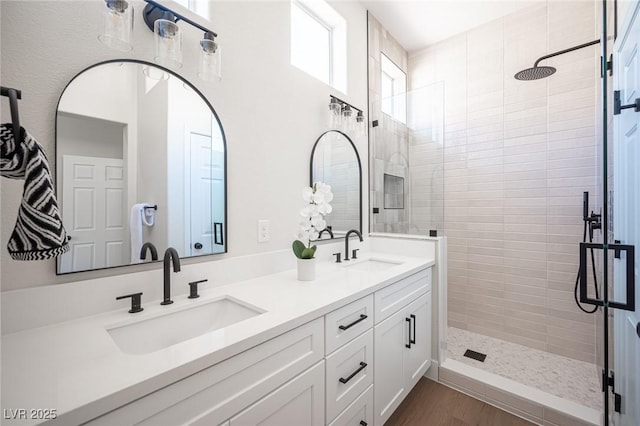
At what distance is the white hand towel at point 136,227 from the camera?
112 cm

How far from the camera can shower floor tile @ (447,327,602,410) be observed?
189 centimetres

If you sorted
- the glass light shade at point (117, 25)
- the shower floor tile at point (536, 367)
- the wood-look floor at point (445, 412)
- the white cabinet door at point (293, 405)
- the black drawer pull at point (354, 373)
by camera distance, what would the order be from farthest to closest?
the shower floor tile at point (536, 367) → the wood-look floor at point (445, 412) → the black drawer pull at point (354, 373) → the glass light shade at point (117, 25) → the white cabinet door at point (293, 405)

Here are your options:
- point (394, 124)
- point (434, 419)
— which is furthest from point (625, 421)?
point (394, 124)

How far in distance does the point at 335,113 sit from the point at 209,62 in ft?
3.29

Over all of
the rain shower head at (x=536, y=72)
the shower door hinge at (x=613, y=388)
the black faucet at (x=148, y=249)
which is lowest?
the shower door hinge at (x=613, y=388)

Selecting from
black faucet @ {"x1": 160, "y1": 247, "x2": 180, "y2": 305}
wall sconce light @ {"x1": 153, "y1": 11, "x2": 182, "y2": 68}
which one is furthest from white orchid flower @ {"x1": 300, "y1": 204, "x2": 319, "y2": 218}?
wall sconce light @ {"x1": 153, "y1": 11, "x2": 182, "y2": 68}

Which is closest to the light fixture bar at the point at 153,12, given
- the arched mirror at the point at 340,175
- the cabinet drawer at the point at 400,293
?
the arched mirror at the point at 340,175

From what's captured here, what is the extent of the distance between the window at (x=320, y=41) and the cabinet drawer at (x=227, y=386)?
1791 millimetres

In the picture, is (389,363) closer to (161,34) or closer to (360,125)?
(360,125)

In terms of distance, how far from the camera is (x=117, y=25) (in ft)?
3.18

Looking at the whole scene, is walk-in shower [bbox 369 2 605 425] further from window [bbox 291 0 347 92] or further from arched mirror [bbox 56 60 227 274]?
arched mirror [bbox 56 60 227 274]

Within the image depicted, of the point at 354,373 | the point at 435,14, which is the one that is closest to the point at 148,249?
the point at 354,373

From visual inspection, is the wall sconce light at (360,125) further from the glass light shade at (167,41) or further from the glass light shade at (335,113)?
the glass light shade at (167,41)

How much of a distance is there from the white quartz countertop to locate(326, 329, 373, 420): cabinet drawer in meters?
0.22
